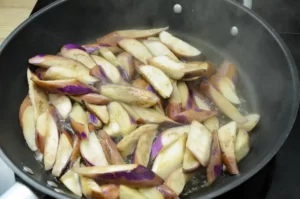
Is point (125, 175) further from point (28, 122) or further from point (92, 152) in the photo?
point (28, 122)

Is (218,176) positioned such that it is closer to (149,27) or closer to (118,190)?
(118,190)

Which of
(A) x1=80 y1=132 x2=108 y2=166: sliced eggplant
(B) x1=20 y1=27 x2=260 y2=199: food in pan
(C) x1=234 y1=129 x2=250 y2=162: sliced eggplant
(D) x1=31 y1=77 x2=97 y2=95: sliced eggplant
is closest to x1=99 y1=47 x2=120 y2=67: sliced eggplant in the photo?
(B) x1=20 y1=27 x2=260 y2=199: food in pan

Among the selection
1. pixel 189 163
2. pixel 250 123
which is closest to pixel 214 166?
pixel 189 163

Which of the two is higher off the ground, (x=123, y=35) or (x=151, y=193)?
(x=123, y=35)

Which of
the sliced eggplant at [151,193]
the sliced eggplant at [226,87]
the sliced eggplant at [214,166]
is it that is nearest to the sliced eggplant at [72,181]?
the sliced eggplant at [151,193]

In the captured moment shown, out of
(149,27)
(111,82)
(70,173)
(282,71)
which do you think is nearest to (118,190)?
(70,173)

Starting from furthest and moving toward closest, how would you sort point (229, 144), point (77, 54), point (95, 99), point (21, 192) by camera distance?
point (77, 54), point (95, 99), point (229, 144), point (21, 192)

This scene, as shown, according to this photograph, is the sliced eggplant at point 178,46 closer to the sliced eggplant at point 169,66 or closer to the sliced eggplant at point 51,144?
the sliced eggplant at point 169,66
